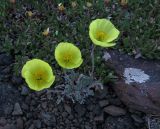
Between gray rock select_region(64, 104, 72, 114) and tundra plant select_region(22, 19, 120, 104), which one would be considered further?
gray rock select_region(64, 104, 72, 114)

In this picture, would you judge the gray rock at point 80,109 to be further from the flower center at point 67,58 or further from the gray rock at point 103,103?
the flower center at point 67,58

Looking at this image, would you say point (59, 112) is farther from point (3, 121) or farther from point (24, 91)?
point (3, 121)

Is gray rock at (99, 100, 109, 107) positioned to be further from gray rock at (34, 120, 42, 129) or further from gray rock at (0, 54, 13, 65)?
gray rock at (0, 54, 13, 65)

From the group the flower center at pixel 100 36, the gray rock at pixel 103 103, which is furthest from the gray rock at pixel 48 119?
the flower center at pixel 100 36

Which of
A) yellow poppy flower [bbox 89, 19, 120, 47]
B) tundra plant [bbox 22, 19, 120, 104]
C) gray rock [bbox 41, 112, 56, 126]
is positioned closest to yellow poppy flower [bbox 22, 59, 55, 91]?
tundra plant [bbox 22, 19, 120, 104]

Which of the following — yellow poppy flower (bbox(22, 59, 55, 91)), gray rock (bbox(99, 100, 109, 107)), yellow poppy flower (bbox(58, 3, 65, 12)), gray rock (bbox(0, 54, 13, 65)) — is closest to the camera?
yellow poppy flower (bbox(22, 59, 55, 91))

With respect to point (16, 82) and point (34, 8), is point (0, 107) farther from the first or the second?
point (34, 8)

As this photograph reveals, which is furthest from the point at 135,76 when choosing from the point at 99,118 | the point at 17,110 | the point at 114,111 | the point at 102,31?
the point at 17,110

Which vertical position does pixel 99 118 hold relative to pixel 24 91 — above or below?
below
